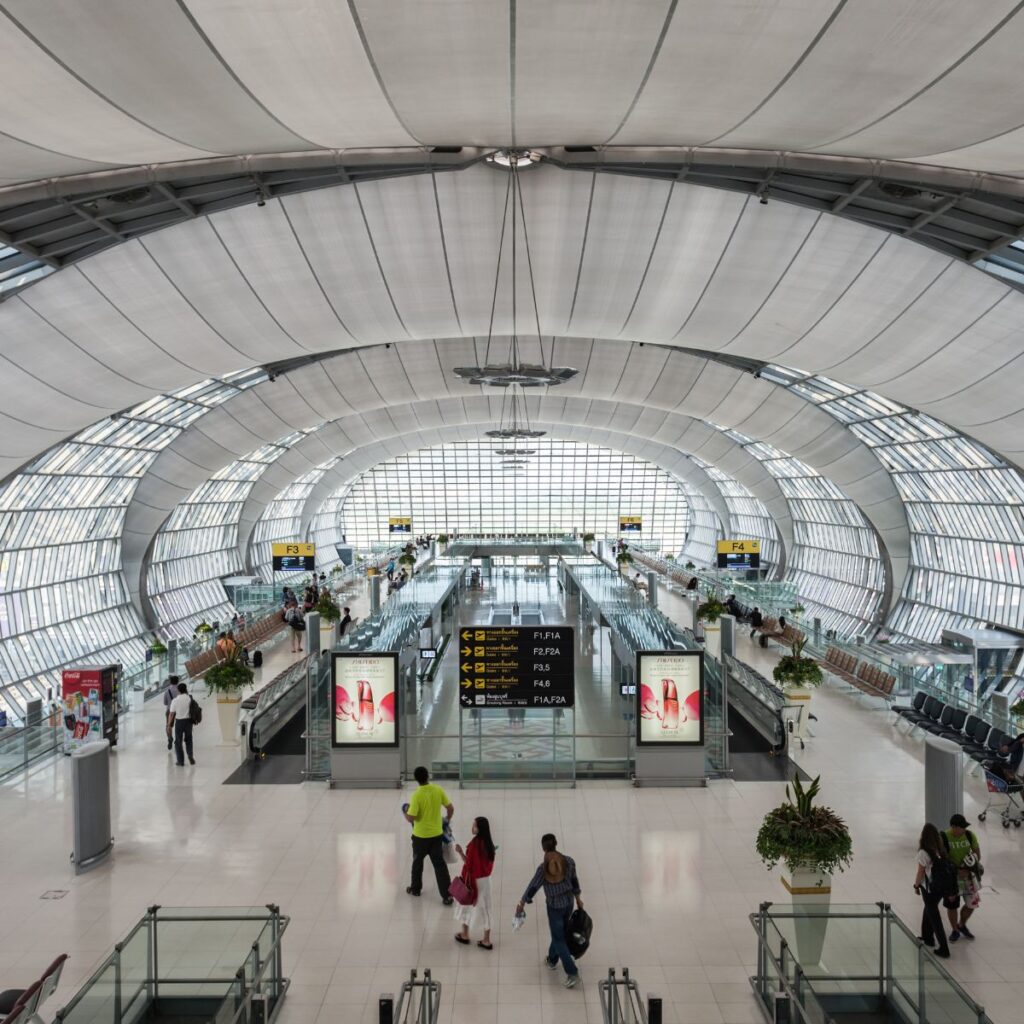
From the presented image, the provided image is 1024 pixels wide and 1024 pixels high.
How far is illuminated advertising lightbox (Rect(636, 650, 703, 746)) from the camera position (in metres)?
14.2

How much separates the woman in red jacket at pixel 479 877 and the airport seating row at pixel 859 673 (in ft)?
44.7

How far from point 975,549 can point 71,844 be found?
3944 cm

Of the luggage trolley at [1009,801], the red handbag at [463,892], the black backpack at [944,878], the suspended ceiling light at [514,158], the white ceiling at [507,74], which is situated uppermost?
the suspended ceiling light at [514,158]

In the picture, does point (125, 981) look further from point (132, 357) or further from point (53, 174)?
point (132, 357)

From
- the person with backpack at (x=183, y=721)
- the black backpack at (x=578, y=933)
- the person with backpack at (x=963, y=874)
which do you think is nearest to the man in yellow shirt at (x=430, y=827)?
the black backpack at (x=578, y=933)

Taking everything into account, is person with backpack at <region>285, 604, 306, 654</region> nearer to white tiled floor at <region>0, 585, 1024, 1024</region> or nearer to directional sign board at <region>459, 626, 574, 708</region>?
white tiled floor at <region>0, 585, 1024, 1024</region>

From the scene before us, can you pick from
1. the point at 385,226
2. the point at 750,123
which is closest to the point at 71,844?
the point at 750,123

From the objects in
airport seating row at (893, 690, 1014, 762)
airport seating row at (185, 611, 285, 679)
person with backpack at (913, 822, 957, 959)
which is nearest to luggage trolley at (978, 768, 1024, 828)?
airport seating row at (893, 690, 1014, 762)

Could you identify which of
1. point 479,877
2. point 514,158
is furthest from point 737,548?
point 479,877

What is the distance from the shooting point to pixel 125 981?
22.2ft

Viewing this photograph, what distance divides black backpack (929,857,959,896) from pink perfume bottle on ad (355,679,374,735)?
8.25 metres

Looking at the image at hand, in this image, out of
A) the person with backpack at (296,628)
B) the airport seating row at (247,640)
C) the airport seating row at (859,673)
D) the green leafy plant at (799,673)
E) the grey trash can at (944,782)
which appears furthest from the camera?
the person with backpack at (296,628)

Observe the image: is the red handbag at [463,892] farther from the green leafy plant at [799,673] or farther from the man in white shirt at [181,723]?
the green leafy plant at [799,673]

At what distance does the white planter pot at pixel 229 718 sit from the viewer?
16578 mm
